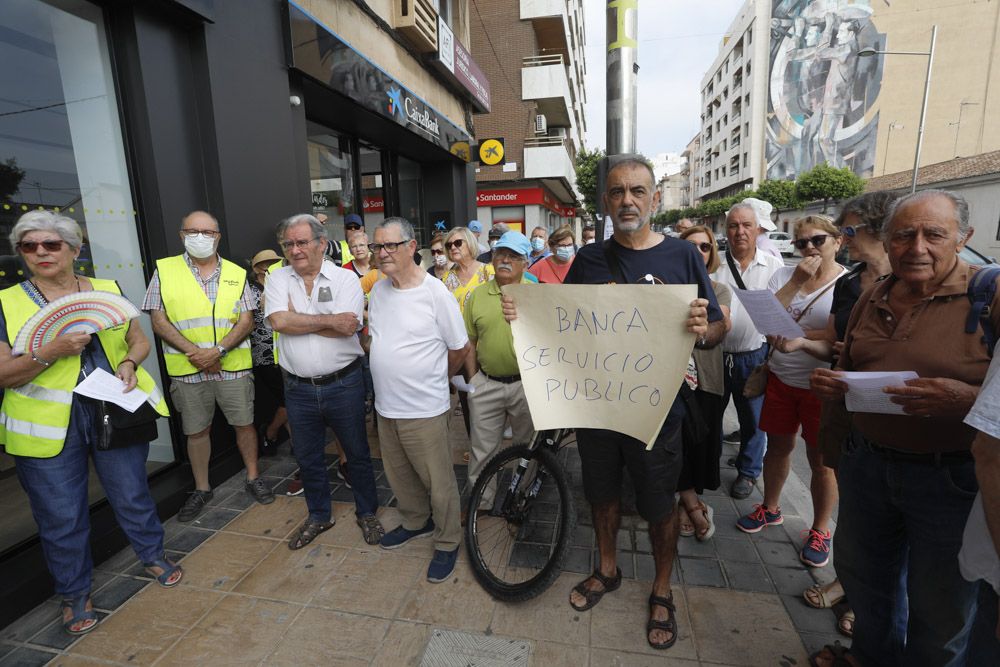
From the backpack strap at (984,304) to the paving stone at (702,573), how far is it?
1831 mm

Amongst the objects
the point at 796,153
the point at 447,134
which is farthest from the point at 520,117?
the point at 796,153

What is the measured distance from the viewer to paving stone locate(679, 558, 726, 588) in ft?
8.86

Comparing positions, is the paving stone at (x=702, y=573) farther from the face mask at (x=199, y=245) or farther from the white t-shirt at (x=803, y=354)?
Result: the face mask at (x=199, y=245)

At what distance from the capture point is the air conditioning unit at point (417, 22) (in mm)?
7230

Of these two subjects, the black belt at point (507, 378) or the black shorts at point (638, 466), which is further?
the black belt at point (507, 378)

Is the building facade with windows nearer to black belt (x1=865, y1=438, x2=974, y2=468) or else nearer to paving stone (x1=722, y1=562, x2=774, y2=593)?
paving stone (x1=722, y1=562, x2=774, y2=593)

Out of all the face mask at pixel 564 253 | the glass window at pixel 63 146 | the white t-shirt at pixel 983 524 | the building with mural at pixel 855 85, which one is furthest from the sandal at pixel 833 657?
the building with mural at pixel 855 85

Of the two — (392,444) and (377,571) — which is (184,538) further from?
(392,444)

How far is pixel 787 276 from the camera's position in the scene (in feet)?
10.9

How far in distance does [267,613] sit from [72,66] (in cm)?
379

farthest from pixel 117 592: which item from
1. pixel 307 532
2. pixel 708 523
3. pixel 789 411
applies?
pixel 789 411

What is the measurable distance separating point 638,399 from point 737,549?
5.21 feet

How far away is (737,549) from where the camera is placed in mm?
2998

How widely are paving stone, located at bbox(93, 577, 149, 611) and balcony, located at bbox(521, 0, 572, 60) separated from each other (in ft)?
73.2
